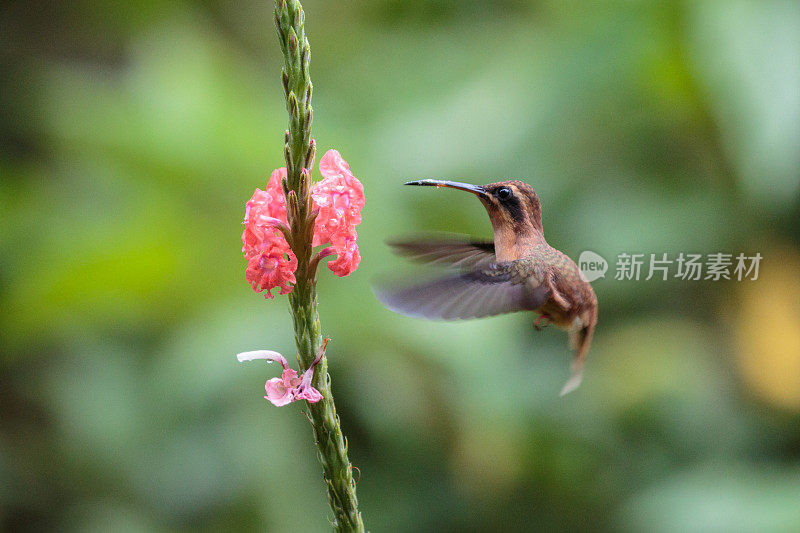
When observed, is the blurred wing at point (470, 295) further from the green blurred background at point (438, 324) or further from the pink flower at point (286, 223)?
the green blurred background at point (438, 324)

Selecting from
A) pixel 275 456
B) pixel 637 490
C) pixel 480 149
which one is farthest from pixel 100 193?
pixel 637 490

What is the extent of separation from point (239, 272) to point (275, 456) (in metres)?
0.53

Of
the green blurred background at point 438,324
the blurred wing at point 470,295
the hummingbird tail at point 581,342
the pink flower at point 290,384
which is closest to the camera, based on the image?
the blurred wing at point 470,295

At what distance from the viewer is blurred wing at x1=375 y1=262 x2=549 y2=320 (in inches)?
21.3

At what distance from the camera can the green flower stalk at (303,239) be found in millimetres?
618

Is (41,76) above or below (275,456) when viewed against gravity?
above

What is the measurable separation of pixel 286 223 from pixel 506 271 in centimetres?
22

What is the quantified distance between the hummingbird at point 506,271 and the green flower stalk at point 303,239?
0.09m

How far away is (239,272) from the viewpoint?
81.0 inches

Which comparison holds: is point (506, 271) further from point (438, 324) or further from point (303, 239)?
point (438, 324)

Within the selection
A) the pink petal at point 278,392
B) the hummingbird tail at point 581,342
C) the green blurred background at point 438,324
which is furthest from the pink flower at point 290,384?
the green blurred background at point 438,324

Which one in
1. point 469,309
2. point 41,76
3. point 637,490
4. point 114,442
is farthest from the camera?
point 41,76

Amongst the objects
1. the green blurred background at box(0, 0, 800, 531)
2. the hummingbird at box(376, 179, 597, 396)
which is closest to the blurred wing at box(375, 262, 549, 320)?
the hummingbird at box(376, 179, 597, 396)

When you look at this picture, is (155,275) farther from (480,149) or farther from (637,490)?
(637,490)
